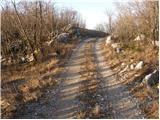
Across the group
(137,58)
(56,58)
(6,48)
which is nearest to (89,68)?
(137,58)

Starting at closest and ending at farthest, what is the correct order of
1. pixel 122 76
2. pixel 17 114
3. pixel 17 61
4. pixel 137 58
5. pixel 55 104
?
pixel 17 114
pixel 55 104
pixel 122 76
pixel 137 58
pixel 17 61

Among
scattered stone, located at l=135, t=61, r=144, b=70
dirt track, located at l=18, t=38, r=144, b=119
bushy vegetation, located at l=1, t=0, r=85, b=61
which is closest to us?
dirt track, located at l=18, t=38, r=144, b=119

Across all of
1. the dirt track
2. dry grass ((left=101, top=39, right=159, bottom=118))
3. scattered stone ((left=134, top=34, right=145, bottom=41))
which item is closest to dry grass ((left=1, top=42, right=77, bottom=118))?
the dirt track

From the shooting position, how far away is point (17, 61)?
34344 mm

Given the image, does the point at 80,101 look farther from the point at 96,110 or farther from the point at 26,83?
the point at 26,83

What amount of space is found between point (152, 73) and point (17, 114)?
8678mm

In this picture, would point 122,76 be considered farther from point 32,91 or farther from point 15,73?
point 15,73

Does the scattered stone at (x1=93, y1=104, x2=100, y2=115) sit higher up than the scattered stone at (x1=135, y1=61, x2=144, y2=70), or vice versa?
the scattered stone at (x1=135, y1=61, x2=144, y2=70)

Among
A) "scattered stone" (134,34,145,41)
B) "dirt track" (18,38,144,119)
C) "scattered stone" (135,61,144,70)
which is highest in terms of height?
"scattered stone" (134,34,145,41)

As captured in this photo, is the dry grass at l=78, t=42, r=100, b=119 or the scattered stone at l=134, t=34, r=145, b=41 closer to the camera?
the dry grass at l=78, t=42, r=100, b=119

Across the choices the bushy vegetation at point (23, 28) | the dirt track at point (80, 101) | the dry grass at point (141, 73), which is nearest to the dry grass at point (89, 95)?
the dirt track at point (80, 101)

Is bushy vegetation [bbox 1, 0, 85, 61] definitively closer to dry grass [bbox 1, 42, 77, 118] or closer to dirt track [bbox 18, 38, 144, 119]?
dry grass [bbox 1, 42, 77, 118]

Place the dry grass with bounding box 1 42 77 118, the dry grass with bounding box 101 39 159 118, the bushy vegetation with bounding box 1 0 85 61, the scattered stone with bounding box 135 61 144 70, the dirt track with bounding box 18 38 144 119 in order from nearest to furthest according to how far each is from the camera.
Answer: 1. the dirt track with bounding box 18 38 144 119
2. the dry grass with bounding box 101 39 159 118
3. the dry grass with bounding box 1 42 77 118
4. the scattered stone with bounding box 135 61 144 70
5. the bushy vegetation with bounding box 1 0 85 61

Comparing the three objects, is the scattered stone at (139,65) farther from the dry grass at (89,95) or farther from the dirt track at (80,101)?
the dry grass at (89,95)
